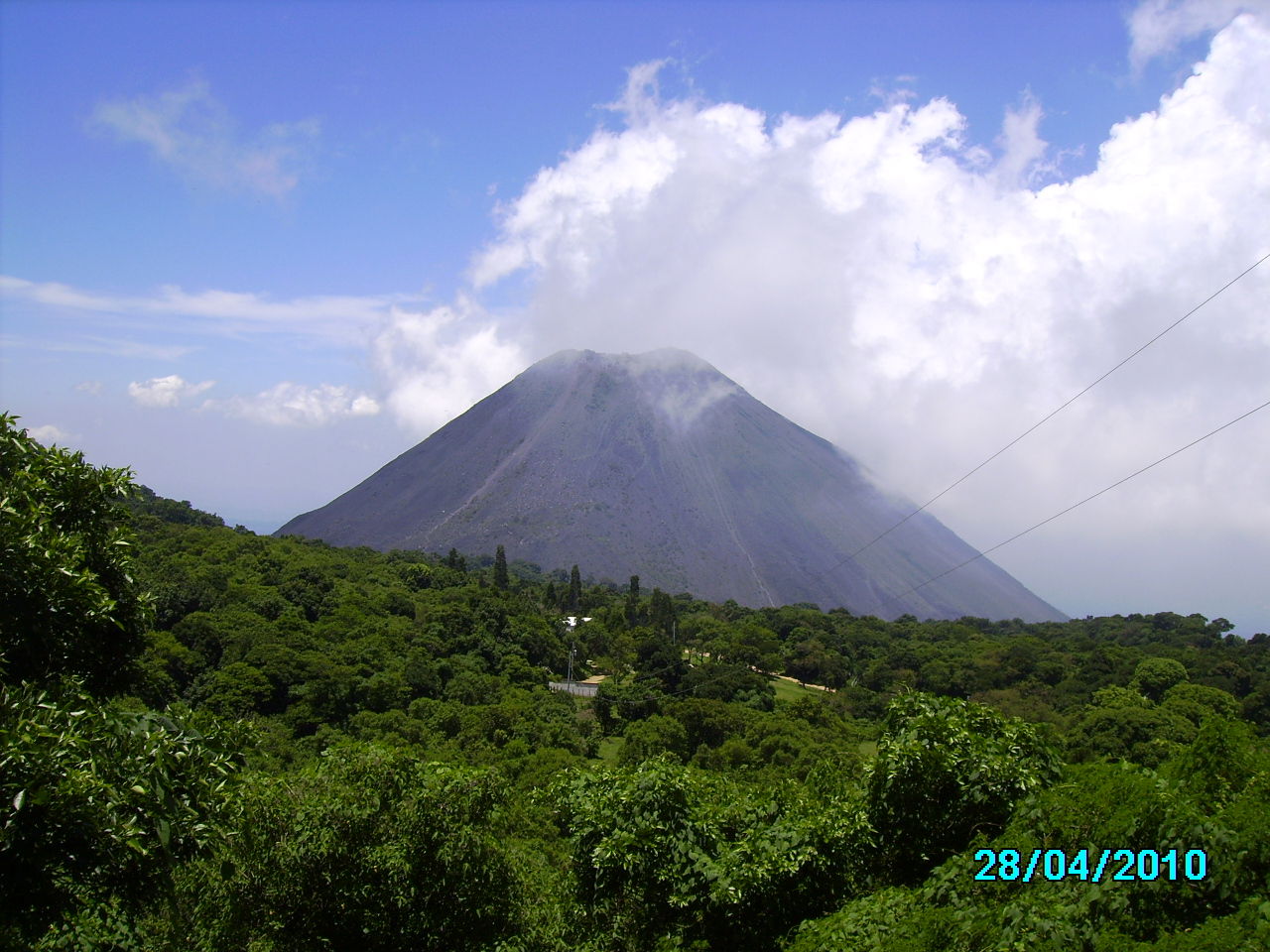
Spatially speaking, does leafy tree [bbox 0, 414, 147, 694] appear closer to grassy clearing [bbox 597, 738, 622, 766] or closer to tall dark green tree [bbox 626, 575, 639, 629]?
grassy clearing [bbox 597, 738, 622, 766]

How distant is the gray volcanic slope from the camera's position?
118875 millimetres

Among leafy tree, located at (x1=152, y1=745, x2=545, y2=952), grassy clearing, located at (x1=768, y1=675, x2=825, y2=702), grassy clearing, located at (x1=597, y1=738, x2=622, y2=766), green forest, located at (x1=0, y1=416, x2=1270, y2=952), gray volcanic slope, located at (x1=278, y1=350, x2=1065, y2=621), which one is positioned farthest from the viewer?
gray volcanic slope, located at (x1=278, y1=350, x2=1065, y2=621)

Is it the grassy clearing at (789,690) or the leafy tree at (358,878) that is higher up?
the leafy tree at (358,878)

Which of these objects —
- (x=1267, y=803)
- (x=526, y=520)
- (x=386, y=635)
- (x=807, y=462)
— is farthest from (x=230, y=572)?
(x=807, y=462)

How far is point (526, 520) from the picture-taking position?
125 m

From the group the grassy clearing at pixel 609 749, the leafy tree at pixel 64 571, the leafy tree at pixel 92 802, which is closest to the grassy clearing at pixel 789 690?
the grassy clearing at pixel 609 749

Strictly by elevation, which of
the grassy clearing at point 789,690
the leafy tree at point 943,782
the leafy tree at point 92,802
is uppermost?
the leafy tree at point 92,802

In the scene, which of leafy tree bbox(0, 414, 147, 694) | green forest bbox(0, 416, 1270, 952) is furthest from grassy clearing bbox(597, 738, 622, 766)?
leafy tree bbox(0, 414, 147, 694)

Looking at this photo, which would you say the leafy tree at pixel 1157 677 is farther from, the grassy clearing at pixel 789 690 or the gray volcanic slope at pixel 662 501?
the gray volcanic slope at pixel 662 501

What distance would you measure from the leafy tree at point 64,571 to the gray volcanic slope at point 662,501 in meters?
104

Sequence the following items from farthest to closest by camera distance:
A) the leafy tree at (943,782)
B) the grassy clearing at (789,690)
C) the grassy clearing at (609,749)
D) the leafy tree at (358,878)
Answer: the grassy clearing at (789,690)
the grassy clearing at (609,749)
the leafy tree at (358,878)
the leafy tree at (943,782)

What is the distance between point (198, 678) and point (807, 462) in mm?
130186

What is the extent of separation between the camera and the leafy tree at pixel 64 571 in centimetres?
485

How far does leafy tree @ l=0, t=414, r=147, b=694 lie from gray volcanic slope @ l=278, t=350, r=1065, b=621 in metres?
104
